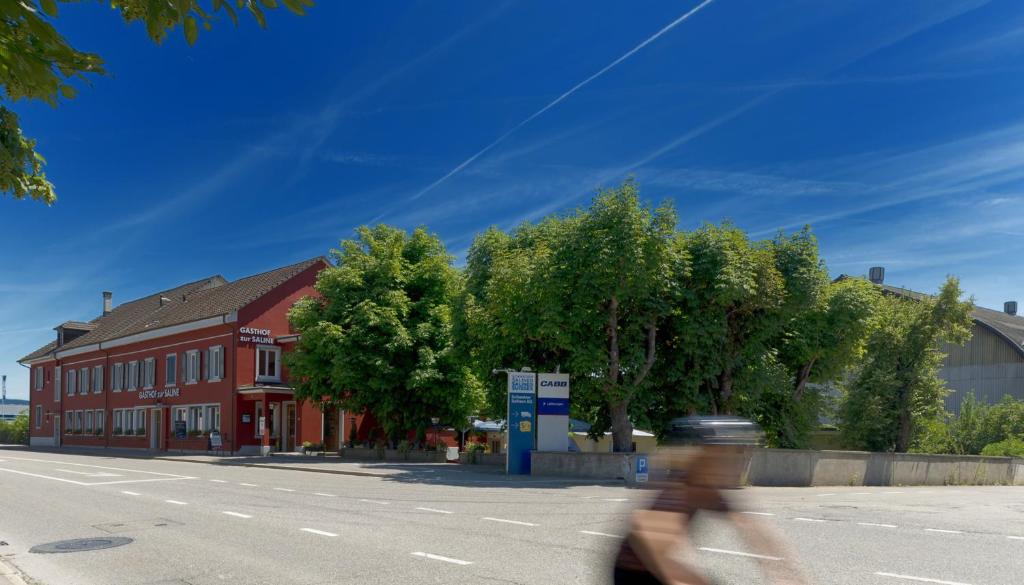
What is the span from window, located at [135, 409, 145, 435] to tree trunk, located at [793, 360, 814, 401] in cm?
3891

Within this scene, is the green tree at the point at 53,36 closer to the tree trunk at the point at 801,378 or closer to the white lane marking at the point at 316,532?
the white lane marking at the point at 316,532

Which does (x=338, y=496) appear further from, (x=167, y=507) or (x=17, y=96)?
(x=17, y=96)

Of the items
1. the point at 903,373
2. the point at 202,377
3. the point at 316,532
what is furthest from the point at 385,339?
the point at 316,532

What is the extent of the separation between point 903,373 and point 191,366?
36.6 m

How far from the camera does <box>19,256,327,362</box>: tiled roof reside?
155ft

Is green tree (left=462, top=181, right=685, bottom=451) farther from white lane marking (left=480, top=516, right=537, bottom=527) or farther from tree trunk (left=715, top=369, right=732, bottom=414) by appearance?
white lane marking (left=480, top=516, right=537, bottom=527)

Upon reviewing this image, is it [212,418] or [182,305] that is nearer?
[212,418]

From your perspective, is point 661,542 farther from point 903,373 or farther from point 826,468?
point 903,373

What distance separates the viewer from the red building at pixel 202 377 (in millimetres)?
43344

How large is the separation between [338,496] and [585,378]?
33.9 ft

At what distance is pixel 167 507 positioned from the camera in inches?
635

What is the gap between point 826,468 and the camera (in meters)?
24.6

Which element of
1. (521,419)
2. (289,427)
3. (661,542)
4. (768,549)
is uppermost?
(661,542)

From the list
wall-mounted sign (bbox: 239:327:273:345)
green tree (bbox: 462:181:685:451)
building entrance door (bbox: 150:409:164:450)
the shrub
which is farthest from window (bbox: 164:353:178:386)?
the shrub
